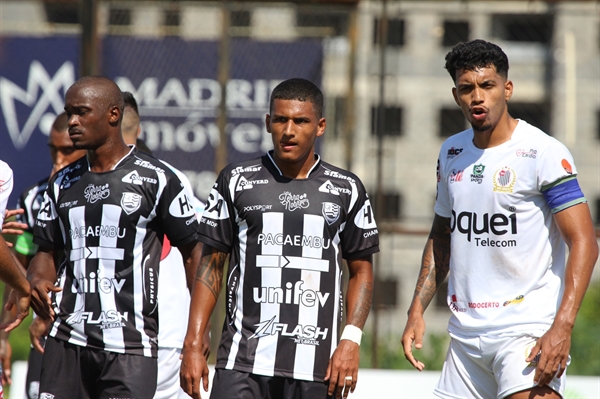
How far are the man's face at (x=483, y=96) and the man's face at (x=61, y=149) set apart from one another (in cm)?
285

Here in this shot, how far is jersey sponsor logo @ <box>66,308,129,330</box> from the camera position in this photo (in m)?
4.06

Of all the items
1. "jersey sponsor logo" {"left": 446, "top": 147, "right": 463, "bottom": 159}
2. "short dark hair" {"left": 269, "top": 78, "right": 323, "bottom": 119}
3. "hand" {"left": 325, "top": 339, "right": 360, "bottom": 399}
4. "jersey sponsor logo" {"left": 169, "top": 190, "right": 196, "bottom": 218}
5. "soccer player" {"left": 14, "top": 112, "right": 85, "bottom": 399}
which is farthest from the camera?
"soccer player" {"left": 14, "top": 112, "right": 85, "bottom": 399}

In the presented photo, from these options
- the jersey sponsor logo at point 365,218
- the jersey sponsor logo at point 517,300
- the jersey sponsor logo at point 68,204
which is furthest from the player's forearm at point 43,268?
the jersey sponsor logo at point 517,300

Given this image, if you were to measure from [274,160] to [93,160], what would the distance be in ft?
3.15

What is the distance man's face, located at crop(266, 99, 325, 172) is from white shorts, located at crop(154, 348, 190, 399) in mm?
1659

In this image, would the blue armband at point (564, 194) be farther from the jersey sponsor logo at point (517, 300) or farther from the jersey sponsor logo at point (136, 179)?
the jersey sponsor logo at point (136, 179)

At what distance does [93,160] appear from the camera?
4.28 m

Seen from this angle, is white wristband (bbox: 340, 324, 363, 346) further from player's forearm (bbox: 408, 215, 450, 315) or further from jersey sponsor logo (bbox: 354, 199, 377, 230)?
player's forearm (bbox: 408, 215, 450, 315)

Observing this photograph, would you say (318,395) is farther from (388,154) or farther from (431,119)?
(431,119)

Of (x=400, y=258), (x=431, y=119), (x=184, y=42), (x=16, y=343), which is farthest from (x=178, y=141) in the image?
(x=431, y=119)

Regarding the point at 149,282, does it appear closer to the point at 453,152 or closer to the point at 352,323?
the point at 352,323

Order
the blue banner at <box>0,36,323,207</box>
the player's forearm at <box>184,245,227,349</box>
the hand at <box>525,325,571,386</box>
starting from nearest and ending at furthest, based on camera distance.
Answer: the hand at <box>525,325,571,386</box> < the player's forearm at <box>184,245,227,349</box> < the blue banner at <box>0,36,323,207</box>

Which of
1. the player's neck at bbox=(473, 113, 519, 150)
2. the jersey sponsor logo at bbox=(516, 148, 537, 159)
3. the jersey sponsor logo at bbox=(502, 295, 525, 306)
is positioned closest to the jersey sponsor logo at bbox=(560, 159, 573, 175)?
the jersey sponsor logo at bbox=(516, 148, 537, 159)

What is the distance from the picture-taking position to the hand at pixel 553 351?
3.52 m
